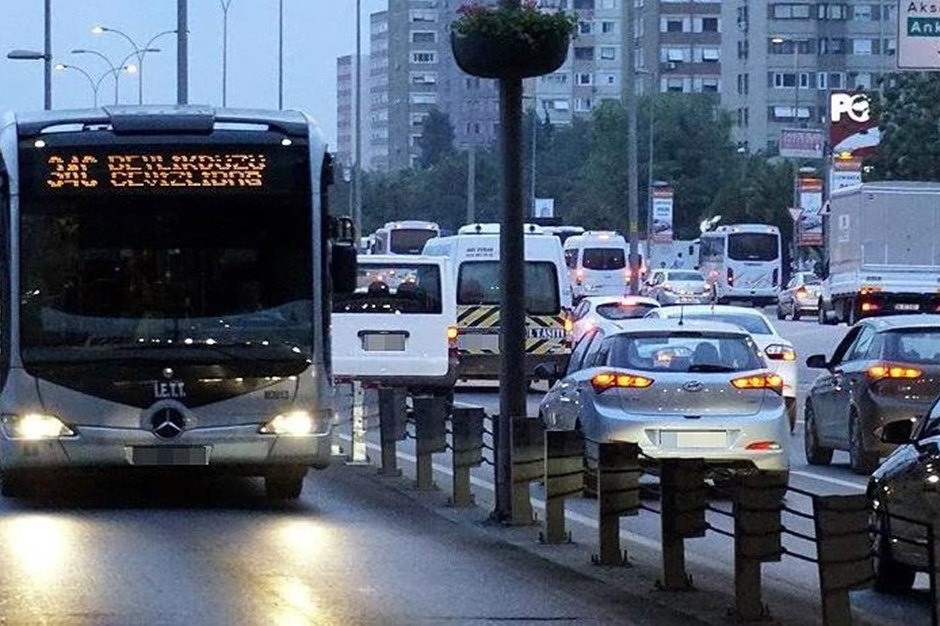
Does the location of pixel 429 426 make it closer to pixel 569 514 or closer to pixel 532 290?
pixel 569 514

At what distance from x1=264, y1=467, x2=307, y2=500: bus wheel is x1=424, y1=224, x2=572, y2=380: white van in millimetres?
15576

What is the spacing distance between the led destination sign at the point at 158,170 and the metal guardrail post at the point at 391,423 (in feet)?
15.4

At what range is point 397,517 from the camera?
62.4 feet

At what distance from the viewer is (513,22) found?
18094 mm

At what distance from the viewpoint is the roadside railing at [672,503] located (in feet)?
38.0

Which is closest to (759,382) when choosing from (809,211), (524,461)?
(524,461)

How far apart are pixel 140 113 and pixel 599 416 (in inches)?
171

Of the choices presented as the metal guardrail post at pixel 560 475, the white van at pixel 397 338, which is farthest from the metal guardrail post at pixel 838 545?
the white van at pixel 397 338

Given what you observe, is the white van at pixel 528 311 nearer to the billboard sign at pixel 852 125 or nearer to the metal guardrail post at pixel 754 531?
the metal guardrail post at pixel 754 531

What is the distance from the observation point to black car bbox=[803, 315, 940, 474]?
23.0 meters

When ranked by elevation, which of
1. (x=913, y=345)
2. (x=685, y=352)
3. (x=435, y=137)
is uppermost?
(x=435, y=137)

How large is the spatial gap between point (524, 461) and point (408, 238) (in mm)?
57343

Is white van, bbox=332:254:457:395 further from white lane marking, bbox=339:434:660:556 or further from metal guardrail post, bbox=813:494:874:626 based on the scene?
metal guardrail post, bbox=813:494:874:626

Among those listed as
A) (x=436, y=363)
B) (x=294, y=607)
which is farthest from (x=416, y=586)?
(x=436, y=363)
